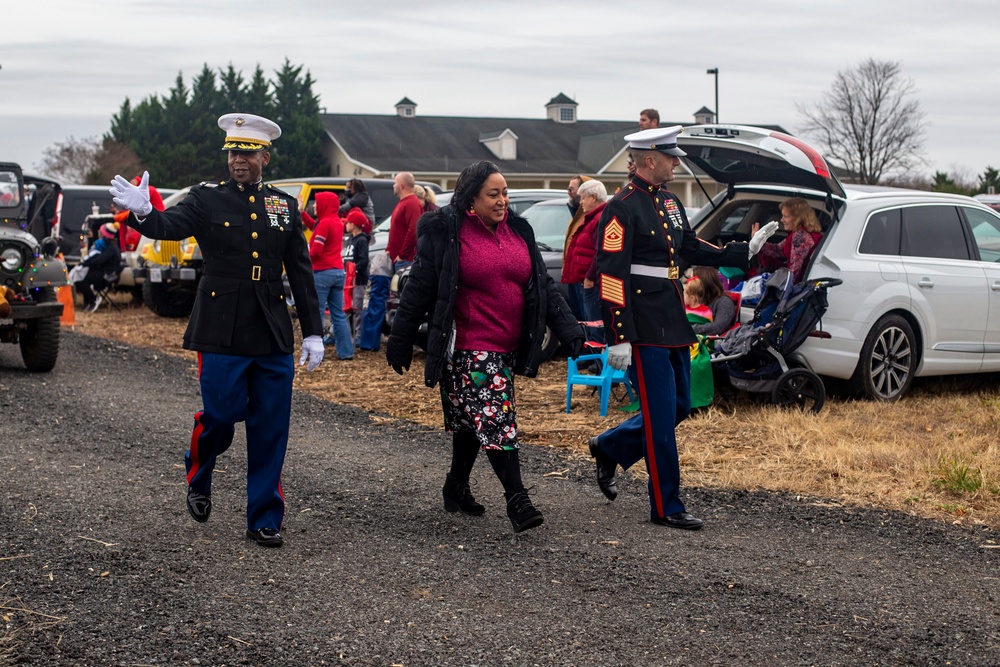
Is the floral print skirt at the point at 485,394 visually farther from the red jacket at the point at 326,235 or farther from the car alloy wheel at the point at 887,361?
the red jacket at the point at 326,235

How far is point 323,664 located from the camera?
411 cm

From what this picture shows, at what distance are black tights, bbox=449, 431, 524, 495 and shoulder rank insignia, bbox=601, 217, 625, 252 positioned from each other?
1095 mm

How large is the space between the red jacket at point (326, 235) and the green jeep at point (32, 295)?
2383mm

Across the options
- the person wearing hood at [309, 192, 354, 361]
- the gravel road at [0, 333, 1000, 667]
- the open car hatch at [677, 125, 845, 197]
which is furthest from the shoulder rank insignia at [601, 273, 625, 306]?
the person wearing hood at [309, 192, 354, 361]

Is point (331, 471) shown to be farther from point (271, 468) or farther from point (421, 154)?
point (421, 154)

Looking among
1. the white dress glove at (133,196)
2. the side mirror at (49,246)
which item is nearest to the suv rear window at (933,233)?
the white dress glove at (133,196)

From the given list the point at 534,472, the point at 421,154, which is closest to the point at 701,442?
the point at 534,472

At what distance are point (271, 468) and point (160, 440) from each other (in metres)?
2.79

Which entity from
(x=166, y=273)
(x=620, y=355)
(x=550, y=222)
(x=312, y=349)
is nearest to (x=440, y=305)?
(x=312, y=349)

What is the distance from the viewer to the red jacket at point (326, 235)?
12078 millimetres

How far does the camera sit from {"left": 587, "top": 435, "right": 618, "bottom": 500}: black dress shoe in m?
6.43

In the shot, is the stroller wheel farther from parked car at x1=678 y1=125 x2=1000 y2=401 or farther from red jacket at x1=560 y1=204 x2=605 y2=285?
red jacket at x1=560 y1=204 x2=605 y2=285

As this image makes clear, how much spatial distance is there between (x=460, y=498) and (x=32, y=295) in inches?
270

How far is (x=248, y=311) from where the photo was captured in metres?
5.62
